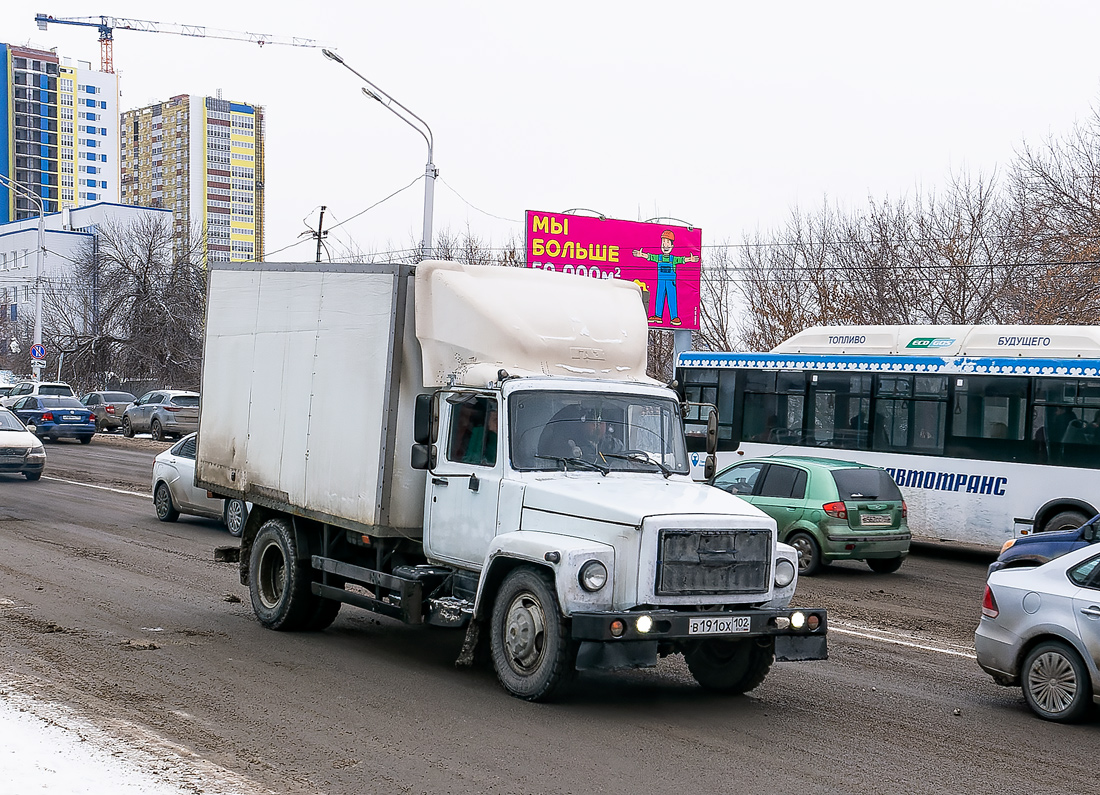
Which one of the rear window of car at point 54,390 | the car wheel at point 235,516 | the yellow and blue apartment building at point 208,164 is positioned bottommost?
the car wheel at point 235,516

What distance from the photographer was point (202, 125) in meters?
161

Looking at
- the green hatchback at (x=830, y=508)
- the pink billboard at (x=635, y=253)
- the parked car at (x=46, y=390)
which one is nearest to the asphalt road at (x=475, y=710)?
the green hatchback at (x=830, y=508)

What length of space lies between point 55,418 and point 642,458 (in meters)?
34.8

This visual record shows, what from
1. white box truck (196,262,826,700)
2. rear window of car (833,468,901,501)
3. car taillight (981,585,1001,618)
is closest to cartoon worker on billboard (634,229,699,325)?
rear window of car (833,468,901,501)

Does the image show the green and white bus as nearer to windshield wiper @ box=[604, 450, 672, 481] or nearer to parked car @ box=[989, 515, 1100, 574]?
parked car @ box=[989, 515, 1100, 574]

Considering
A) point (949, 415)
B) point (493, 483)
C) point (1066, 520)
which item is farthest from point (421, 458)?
point (949, 415)

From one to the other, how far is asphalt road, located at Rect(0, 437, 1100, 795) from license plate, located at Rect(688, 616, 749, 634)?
24.5 inches

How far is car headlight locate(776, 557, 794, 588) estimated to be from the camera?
8367mm

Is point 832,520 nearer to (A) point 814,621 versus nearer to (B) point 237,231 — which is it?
(A) point 814,621

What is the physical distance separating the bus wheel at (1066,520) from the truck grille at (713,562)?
11.3 metres

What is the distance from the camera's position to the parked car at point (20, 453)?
82.0 ft

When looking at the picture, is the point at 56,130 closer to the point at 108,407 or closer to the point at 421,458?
the point at 108,407

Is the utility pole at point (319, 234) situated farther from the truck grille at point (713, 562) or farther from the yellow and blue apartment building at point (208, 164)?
the yellow and blue apartment building at point (208, 164)

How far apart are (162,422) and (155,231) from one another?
2980 centimetres
